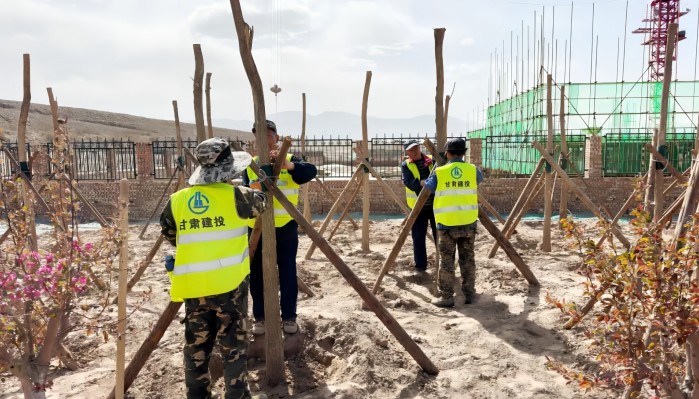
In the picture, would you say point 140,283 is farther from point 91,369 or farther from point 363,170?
point 363,170

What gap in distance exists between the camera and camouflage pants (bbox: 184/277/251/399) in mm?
2947

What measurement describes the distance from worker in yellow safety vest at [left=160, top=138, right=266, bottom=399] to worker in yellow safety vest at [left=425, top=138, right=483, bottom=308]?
2.49 meters

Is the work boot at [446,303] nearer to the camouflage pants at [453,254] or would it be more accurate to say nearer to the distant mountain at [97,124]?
the camouflage pants at [453,254]

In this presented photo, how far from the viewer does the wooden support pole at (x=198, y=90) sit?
4249 millimetres

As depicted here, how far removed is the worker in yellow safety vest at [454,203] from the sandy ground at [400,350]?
0.64 m

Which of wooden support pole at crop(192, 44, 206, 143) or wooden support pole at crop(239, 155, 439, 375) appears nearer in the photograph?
wooden support pole at crop(239, 155, 439, 375)

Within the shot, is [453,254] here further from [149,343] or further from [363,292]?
[149,343]

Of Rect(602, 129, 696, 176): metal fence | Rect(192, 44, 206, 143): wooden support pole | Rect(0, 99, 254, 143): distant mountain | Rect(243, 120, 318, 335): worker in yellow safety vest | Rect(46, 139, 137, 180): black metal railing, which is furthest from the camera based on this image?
Rect(0, 99, 254, 143): distant mountain

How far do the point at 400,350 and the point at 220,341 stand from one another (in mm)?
1589

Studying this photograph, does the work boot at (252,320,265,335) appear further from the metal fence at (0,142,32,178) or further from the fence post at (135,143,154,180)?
the fence post at (135,143,154,180)

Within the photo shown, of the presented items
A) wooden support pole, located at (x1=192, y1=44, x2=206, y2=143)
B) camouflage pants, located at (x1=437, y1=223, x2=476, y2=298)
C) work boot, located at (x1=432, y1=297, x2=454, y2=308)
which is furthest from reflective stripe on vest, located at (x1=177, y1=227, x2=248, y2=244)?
work boot, located at (x1=432, y1=297, x2=454, y2=308)

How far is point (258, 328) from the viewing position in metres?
4.06

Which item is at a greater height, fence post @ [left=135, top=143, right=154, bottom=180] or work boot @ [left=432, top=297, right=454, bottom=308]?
fence post @ [left=135, top=143, right=154, bottom=180]

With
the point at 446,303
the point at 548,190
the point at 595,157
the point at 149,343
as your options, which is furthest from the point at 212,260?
the point at 595,157
